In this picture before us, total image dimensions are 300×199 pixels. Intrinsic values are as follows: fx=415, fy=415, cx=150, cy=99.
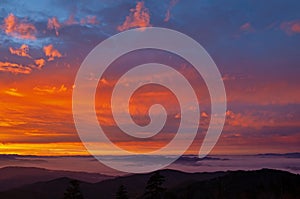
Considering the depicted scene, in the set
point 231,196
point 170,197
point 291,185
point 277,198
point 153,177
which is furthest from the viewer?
point 231,196

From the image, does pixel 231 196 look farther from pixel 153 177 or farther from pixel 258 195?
pixel 153 177

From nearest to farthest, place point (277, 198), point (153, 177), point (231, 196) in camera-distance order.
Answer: point (153, 177) < point (277, 198) < point (231, 196)

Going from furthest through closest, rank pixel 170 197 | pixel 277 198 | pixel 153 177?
pixel 277 198 < pixel 170 197 < pixel 153 177

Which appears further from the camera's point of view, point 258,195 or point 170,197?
point 258,195

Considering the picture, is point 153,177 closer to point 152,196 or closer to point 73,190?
point 152,196

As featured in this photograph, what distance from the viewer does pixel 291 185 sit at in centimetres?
18412

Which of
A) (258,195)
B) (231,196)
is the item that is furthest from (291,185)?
(231,196)

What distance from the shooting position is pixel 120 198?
87562mm

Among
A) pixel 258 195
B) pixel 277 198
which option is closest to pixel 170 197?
pixel 277 198

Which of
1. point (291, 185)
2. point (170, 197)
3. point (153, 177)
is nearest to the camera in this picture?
point (153, 177)

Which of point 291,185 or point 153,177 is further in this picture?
point 291,185

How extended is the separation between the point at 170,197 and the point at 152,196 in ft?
181

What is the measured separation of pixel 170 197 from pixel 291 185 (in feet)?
239

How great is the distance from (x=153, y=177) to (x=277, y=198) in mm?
99195
